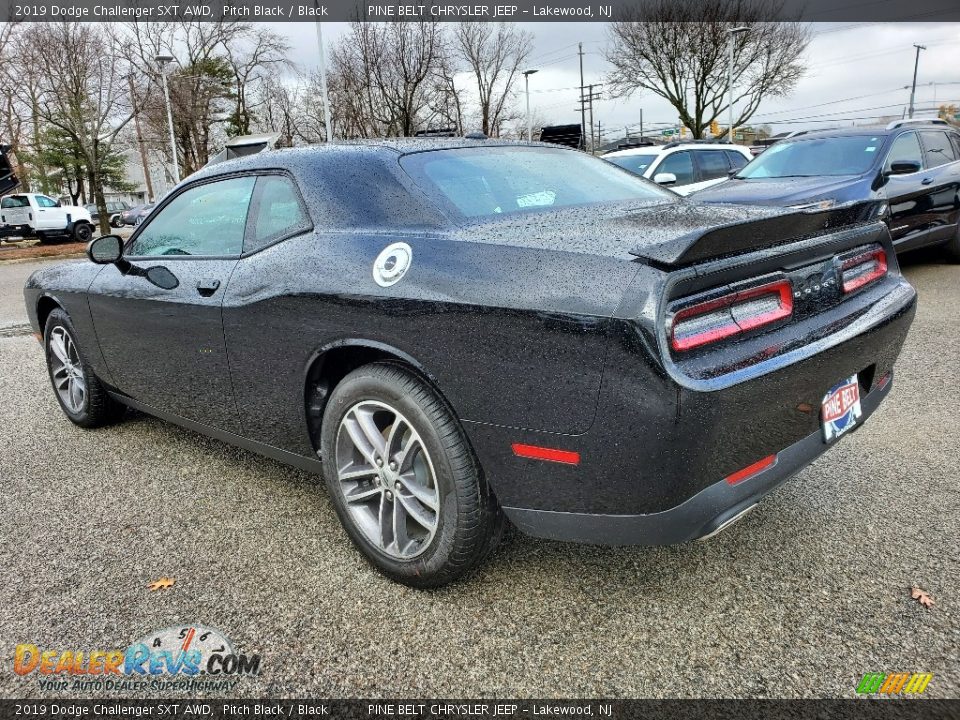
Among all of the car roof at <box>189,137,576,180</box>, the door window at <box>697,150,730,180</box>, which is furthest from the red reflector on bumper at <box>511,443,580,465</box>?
the door window at <box>697,150,730,180</box>

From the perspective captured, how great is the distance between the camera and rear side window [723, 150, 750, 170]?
11.0 metres

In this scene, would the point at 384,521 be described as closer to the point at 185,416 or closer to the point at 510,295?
the point at 510,295

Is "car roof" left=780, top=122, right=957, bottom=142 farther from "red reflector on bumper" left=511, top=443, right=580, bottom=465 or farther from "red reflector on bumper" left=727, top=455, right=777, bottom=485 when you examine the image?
"red reflector on bumper" left=511, top=443, right=580, bottom=465

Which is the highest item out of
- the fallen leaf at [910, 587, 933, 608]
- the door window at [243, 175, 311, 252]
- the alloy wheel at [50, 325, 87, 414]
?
the door window at [243, 175, 311, 252]

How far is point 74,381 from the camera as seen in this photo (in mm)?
4082

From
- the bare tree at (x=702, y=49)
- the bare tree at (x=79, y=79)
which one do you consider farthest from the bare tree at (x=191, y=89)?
the bare tree at (x=702, y=49)

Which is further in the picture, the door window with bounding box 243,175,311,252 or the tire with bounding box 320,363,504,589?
the door window with bounding box 243,175,311,252

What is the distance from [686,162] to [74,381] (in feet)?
29.4

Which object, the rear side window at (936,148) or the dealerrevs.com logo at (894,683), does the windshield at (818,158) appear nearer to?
the rear side window at (936,148)

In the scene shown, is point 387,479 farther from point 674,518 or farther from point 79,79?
point 79,79

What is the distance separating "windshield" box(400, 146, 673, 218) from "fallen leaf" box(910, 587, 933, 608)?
5.51ft

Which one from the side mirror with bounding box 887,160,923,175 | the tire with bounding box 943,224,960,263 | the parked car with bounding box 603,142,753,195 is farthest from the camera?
the parked car with bounding box 603,142,753,195

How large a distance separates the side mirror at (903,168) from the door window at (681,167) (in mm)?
3552

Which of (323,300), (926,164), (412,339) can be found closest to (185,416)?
(323,300)
